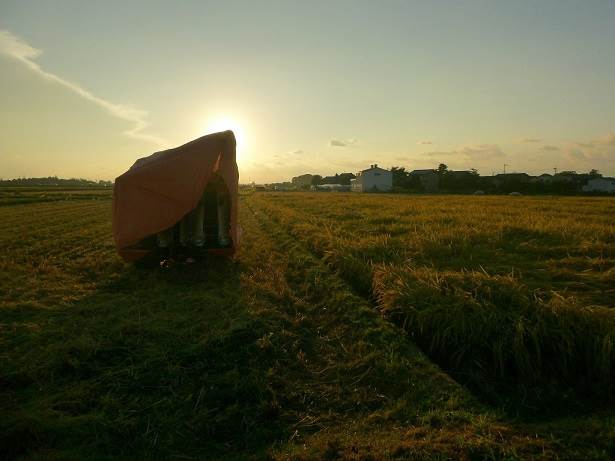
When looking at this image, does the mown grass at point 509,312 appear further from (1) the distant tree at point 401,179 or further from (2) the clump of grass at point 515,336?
(1) the distant tree at point 401,179

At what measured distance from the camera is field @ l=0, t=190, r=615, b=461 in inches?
132

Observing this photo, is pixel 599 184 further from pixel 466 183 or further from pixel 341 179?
pixel 341 179

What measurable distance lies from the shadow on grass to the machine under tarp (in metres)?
2.01

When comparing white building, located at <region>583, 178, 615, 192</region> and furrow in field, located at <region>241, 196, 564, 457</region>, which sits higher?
white building, located at <region>583, 178, 615, 192</region>

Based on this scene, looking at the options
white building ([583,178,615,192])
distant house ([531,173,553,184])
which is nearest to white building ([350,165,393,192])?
distant house ([531,173,553,184])

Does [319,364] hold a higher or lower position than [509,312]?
lower

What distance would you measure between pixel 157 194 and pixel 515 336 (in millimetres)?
6955

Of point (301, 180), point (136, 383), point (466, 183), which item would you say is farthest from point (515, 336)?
point (301, 180)

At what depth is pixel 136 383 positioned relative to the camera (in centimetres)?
426

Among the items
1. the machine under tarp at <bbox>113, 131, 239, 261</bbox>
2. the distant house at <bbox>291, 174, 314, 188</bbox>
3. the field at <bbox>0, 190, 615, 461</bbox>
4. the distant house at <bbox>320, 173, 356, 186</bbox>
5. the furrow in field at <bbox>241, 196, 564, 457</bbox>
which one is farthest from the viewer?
the distant house at <bbox>291, 174, 314, 188</bbox>

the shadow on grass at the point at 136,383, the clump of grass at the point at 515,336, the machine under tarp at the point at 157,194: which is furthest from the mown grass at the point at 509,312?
the machine under tarp at the point at 157,194

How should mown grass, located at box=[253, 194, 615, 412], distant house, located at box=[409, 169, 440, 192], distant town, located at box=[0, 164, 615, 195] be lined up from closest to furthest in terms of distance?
mown grass, located at box=[253, 194, 615, 412] < distant town, located at box=[0, 164, 615, 195] < distant house, located at box=[409, 169, 440, 192]

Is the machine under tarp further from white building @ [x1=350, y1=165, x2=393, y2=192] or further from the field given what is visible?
white building @ [x1=350, y1=165, x2=393, y2=192]

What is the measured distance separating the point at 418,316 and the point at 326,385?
5.96ft
